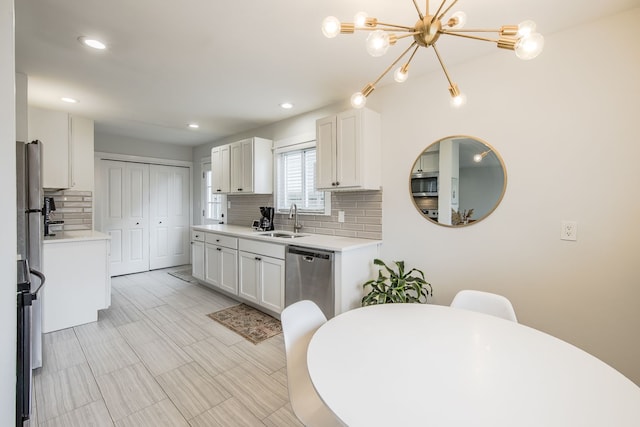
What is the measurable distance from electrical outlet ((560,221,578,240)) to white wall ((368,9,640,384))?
0.08 feet

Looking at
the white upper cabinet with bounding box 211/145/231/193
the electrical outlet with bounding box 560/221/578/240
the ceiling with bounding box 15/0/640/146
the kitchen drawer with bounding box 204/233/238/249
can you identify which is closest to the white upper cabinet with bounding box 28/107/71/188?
the ceiling with bounding box 15/0/640/146

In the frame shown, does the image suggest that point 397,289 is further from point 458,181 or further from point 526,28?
point 526,28

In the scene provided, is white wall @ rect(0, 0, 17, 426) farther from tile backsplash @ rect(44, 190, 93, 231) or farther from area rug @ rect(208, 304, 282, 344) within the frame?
tile backsplash @ rect(44, 190, 93, 231)

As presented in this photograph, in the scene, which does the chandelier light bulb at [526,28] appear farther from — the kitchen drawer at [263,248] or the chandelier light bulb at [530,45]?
the kitchen drawer at [263,248]

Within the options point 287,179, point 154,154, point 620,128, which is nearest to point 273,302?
point 287,179

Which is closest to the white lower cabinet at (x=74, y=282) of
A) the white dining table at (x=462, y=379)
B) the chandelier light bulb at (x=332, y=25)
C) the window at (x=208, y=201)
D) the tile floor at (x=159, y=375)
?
the tile floor at (x=159, y=375)

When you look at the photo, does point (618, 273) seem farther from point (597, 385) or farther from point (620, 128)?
point (597, 385)

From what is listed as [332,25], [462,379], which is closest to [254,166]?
[332,25]

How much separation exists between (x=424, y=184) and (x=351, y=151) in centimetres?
75

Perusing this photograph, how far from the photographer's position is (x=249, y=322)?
3170mm

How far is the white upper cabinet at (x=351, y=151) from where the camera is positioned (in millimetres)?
2814

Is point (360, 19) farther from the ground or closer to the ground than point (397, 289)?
farther from the ground

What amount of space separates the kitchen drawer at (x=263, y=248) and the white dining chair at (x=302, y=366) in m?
1.54

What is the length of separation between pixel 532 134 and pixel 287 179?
9.11ft
